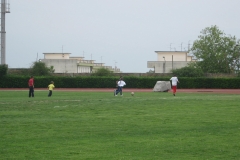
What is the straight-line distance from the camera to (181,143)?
517 inches

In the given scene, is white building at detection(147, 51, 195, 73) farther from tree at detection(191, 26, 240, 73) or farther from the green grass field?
the green grass field

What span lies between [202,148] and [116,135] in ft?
9.92

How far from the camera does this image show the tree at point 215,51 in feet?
324

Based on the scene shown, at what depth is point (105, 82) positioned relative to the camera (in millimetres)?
68312

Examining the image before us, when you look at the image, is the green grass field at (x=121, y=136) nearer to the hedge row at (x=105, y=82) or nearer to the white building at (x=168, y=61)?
the hedge row at (x=105, y=82)

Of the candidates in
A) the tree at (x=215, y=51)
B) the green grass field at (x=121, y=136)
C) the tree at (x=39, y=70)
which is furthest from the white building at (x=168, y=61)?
the green grass field at (x=121, y=136)

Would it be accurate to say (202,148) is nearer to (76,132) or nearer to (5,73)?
(76,132)

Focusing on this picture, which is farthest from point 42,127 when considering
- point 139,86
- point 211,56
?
point 211,56

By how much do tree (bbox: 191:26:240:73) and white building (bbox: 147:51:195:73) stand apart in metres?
7.10

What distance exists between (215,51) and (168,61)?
1330 centimetres

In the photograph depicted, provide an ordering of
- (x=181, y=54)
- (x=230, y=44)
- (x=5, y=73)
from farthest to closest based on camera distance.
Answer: (x=181, y=54), (x=230, y=44), (x=5, y=73)

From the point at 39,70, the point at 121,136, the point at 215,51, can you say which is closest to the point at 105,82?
the point at 39,70

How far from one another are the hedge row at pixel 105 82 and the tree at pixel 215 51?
31074 millimetres

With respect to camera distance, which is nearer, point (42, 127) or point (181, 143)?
point (181, 143)
